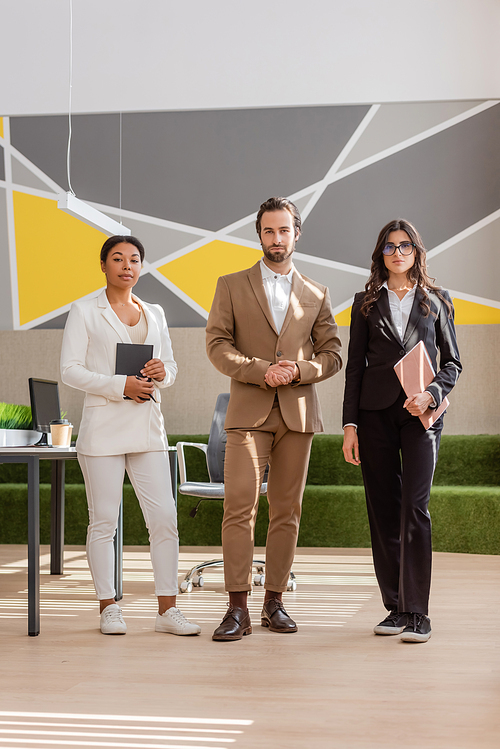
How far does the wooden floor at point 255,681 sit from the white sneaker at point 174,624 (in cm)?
4

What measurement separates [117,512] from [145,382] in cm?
49

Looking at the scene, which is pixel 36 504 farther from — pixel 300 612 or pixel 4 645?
pixel 300 612

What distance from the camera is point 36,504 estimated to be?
2775mm

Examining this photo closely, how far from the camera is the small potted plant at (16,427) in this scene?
3400 millimetres

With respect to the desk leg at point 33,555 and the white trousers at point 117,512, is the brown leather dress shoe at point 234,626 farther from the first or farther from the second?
the desk leg at point 33,555

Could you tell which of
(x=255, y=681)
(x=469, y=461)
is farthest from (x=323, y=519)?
(x=255, y=681)

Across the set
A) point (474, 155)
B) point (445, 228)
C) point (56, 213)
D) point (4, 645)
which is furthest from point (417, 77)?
point (4, 645)

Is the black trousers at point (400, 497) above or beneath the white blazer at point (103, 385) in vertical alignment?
beneath

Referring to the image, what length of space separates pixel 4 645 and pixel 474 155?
5.25 metres

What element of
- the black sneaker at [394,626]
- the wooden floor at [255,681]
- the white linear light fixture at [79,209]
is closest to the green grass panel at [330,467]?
the white linear light fixture at [79,209]

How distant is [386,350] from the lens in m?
2.68

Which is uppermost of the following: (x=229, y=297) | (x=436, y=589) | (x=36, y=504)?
(x=229, y=297)

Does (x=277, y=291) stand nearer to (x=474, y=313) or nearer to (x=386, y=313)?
(x=386, y=313)

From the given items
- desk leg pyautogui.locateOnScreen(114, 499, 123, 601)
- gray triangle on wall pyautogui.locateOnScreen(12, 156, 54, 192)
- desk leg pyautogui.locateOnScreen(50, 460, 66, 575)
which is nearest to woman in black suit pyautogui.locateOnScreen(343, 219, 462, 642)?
desk leg pyautogui.locateOnScreen(114, 499, 123, 601)
